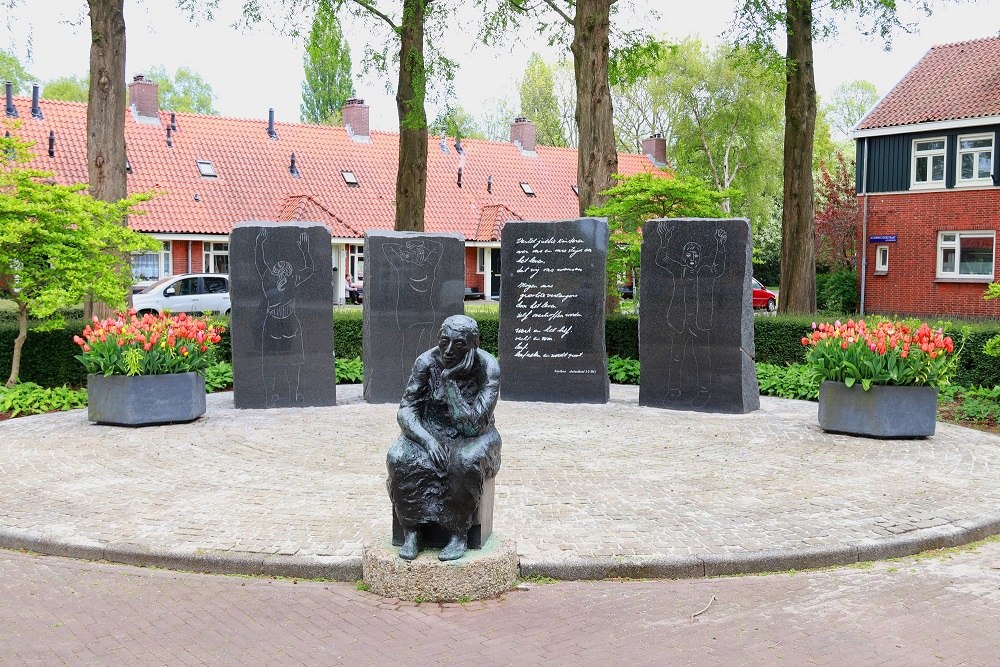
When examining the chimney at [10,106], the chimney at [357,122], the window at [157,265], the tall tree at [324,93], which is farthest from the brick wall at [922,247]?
the tall tree at [324,93]

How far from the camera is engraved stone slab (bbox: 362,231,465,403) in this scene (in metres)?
13.7

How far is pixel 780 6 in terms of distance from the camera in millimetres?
Answer: 18250

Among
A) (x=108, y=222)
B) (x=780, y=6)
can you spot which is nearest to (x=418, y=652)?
(x=108, y=222)

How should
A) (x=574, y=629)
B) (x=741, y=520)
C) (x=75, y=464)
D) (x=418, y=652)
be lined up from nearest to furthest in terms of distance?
(x=418, y=652), (x=574, y=629), (x=741, y=520), (x=75, y=464)

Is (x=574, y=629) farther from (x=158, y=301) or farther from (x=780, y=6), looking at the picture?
(x=158, y=301)

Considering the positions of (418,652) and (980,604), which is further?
(980,604)

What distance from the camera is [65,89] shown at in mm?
63312

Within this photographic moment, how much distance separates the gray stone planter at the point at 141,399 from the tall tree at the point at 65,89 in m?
56.2

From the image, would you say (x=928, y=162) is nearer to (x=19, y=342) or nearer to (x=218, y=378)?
(x=218, y=378)

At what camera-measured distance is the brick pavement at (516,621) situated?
4.82 meters

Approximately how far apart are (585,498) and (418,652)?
3.15m

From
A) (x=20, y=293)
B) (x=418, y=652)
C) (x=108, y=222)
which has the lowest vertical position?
(x=418, y=652)

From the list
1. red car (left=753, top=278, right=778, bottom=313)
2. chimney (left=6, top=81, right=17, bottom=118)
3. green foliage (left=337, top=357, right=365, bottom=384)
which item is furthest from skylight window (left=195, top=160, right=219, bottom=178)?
green foliage (left=337, top=357, right=365, bottom=384)

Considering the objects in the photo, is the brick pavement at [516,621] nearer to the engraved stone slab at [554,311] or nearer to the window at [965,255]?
the engraved stone slab at [554,311]
